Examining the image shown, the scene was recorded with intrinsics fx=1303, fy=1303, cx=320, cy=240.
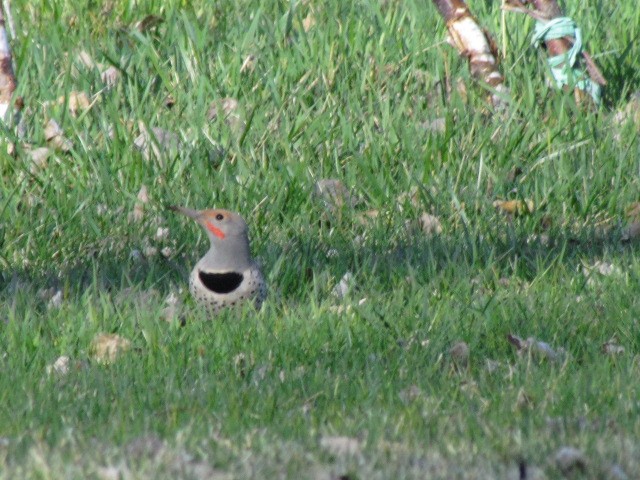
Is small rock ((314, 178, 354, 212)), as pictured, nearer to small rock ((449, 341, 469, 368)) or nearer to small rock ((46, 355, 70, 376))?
small rock ((449, 341, 469, 368))

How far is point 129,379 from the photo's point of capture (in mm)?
4703

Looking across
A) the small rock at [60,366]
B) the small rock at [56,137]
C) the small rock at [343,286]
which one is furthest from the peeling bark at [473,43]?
the small rock at [60,366]

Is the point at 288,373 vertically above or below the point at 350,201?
above

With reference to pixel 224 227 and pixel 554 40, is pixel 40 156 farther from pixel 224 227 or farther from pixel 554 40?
pixel 554 40

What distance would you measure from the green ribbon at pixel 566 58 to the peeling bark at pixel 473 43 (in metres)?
0.34

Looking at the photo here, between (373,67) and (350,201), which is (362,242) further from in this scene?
(373,67)

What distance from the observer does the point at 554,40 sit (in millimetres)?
8031

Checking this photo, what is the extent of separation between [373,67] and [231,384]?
381 cm

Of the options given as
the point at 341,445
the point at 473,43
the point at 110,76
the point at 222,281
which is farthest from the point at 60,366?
the point at 473,43

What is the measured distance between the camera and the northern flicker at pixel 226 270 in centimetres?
548

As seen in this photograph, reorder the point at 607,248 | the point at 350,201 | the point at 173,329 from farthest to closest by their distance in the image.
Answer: the point at 350,201
the point at 607,248
the point at 173,329

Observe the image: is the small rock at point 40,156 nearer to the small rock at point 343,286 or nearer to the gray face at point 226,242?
the gray face at point 226,242

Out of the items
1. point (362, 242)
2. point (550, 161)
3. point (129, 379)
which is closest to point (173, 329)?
point (129, 379)

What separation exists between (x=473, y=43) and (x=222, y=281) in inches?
123
